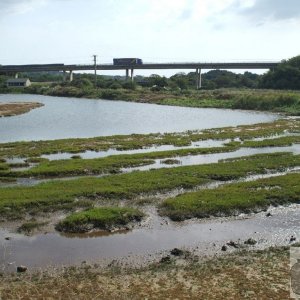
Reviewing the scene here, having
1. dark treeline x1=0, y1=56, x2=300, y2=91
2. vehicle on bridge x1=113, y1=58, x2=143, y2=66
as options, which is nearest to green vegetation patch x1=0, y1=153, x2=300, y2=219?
dark treeline x1=0, y1=56, x2=300, y2=91

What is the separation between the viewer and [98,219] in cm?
1928

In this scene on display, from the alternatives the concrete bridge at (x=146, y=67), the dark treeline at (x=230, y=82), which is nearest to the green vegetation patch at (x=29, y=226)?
the dark treeline at (x=230, y=82)

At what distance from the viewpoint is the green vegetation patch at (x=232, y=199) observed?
20.9 m

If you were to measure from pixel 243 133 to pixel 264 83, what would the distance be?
8981 cm

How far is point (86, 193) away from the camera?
75.9 feet

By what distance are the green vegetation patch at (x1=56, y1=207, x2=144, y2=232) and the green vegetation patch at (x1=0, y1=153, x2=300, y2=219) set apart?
1.79 meters

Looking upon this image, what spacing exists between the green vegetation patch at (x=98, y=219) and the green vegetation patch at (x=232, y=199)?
1.91 metres

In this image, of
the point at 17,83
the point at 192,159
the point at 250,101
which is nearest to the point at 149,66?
the point at 17,83

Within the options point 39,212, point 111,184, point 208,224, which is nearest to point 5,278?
point 39,212

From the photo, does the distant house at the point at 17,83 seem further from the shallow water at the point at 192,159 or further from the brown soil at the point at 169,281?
the brown soil at the point at 169,281

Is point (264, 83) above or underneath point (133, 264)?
above

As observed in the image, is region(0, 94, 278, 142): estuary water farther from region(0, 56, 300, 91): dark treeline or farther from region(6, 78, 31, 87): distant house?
region(6, 78, 31, 87): distant house

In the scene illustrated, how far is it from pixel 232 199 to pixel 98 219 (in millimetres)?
7195

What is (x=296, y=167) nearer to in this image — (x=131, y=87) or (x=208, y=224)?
(x=208, y=224)
